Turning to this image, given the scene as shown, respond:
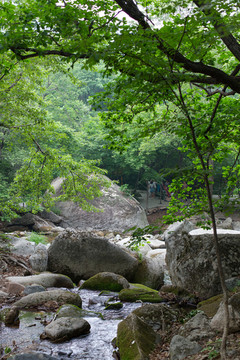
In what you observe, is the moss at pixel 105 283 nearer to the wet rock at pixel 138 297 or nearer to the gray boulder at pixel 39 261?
the wet rock at pixel 138 297

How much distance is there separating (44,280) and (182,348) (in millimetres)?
5552

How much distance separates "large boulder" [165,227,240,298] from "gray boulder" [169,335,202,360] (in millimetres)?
3235

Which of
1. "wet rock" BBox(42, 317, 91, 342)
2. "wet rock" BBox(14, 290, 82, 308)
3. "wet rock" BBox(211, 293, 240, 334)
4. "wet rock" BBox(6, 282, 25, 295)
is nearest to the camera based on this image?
"wet rock" BBox(211, 293, 240, 334)

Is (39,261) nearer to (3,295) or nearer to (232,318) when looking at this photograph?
(3,295)

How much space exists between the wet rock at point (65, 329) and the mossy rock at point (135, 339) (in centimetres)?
86

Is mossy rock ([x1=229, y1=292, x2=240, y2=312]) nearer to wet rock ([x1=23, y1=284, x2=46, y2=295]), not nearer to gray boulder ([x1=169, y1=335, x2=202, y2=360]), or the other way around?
gray boulder ([x1=169, y1=335, x2=202, y2=360])

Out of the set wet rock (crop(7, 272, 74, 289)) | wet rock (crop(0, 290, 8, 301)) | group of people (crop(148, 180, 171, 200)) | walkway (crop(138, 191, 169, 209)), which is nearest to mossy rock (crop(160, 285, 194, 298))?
wet rock (crop(7, 272, 74, 289))

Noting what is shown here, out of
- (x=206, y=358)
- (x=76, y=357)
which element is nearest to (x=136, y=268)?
(x=76, y=357)

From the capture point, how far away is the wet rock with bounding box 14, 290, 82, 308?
6660 millimetres

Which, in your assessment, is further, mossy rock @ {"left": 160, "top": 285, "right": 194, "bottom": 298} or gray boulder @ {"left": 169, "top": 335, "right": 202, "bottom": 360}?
mossy rock @ {"left": 160, "top": 285, "right": 194, "bottom": 298}

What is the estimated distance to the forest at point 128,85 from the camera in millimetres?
3564

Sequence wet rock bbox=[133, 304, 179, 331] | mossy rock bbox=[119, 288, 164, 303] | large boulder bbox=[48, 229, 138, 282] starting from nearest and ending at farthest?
wet rock bbox=[133, 304, 179, 331] < mossy rock bbox=[119, 288, 164, 303] < large boulder bbox=[48, 229, 138, 282]

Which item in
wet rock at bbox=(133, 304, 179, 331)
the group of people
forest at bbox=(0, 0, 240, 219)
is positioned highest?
the group of people

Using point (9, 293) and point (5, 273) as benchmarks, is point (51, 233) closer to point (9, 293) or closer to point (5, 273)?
point (5, 273)
